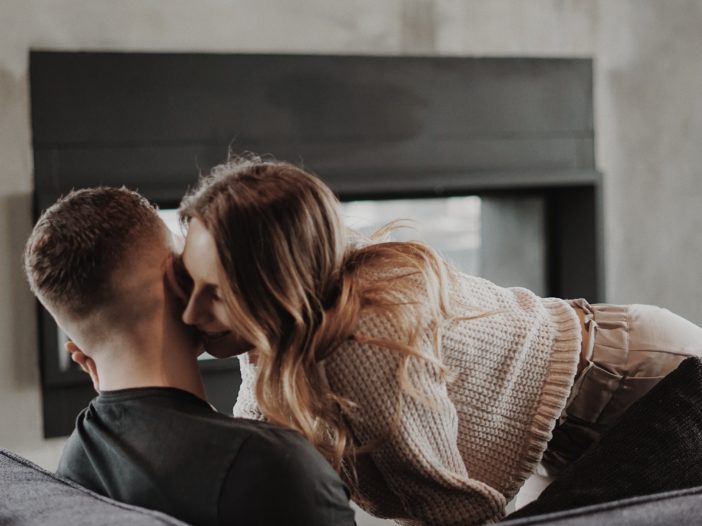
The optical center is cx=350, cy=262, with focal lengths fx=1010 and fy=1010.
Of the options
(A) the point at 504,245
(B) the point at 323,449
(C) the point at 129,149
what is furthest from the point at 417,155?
(B) the point at 323,449

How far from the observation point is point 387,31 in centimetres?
306

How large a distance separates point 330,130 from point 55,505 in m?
1.96

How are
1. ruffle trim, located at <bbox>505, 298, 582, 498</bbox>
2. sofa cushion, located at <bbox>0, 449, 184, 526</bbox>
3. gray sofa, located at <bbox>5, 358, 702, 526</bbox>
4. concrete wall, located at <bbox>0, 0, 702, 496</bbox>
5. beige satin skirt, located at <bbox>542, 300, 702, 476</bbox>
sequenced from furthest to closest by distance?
1. concrete wall, located at <bbox>0, 0, 702, 496</bbox>
2. beige satin skirt, located at <bbox>542, 300, 702, 476</bbox>
3. ruffle trim, located at <bbox>505, 298, 582, 498</bbox>
4. gray sofa, located at <bbox>5, 358, 702, 526</bbox>
5. sofa cushion, located at <bbox>0, 449, 184, 526</bbox>

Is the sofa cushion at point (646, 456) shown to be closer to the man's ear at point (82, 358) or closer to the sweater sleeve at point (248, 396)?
the sweater sleeve at point (248, 396)

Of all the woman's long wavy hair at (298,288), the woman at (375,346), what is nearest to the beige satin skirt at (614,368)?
the woman at (375,346)

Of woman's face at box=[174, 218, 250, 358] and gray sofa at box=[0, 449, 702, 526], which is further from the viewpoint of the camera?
woman's face at box=[174, 218, 250, 358]

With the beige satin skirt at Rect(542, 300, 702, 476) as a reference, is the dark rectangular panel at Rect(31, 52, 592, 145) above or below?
above

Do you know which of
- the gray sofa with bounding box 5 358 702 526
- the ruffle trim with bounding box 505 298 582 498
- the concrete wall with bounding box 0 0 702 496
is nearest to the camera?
the gray sofa with bounding box 5 358 702 526

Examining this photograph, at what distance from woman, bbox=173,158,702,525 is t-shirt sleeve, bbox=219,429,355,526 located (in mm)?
205

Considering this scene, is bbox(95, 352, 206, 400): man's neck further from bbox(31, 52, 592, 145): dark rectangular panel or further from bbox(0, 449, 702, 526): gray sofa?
bbox(31, 52, 592, 145): dark rectangular panel

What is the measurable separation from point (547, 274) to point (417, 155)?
749mm

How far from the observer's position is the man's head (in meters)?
1.27

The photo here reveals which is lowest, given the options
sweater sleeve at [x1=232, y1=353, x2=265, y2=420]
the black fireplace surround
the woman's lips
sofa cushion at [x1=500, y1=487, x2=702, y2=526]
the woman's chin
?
sofa cushion at [x1=500, y1=487, x2=702, y2=526]

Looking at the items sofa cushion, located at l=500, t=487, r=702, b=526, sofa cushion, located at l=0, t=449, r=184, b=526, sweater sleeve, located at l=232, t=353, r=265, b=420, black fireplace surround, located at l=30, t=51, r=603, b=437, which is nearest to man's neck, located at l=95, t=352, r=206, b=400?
sofa cushion, located at l=0, t=449, r=184, b=526
